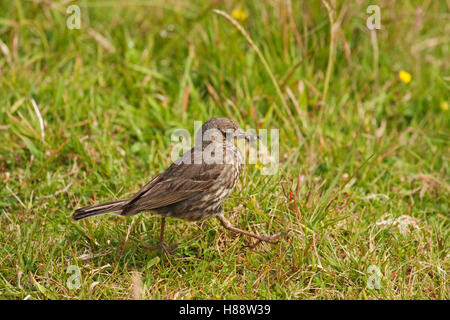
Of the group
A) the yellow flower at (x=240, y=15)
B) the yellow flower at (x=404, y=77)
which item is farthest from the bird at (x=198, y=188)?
the yellow flower at (x=404, y=77)

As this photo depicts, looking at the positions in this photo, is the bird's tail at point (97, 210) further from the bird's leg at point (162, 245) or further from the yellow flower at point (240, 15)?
the yellow flower at point (240, 15)

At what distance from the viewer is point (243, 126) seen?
5.25m

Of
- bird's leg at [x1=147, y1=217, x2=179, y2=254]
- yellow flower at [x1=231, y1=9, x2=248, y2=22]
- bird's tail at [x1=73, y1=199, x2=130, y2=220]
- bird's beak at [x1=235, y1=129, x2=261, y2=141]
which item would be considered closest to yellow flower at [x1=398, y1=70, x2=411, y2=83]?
yellow flower at [x1=231, y1=9, x2=248, y2=22]

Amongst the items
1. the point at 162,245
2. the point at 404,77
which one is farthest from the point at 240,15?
the point at 162,245

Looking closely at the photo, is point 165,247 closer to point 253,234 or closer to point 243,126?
point 253,234

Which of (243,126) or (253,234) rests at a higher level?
(243,126)

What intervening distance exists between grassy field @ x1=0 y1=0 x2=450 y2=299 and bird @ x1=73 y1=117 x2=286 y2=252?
0.25m

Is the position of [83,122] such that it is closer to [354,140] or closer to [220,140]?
[220,140]

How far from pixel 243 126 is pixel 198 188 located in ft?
4.54

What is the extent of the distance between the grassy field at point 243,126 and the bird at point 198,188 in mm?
250

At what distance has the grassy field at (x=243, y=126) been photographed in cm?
385

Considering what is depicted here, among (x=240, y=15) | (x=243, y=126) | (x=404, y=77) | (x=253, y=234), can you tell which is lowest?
(x=253, y=234)

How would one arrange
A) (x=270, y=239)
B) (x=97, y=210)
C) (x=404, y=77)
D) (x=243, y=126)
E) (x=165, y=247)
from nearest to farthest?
(x=97, y=210)
(x=270, y=239)
(x=165, y=247)
(x=243, y=126)
(x=404, y=77)

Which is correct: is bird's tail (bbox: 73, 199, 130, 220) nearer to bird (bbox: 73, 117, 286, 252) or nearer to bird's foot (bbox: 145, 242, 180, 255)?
bird (bbox: 73, 117, 286, 252)
